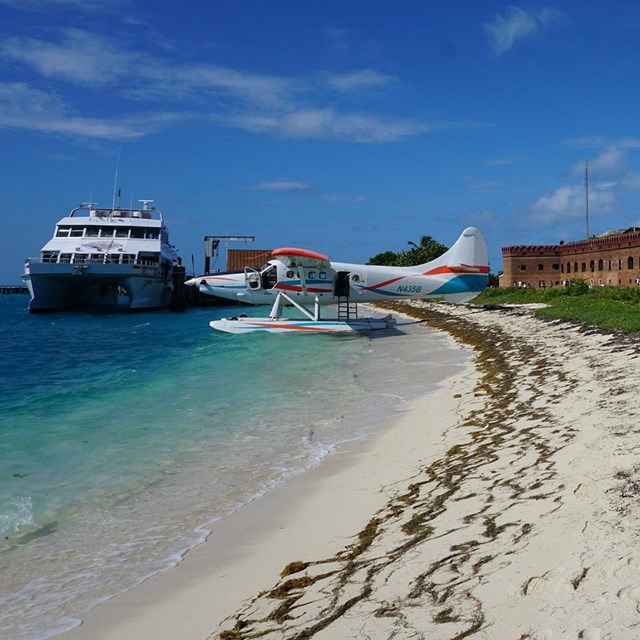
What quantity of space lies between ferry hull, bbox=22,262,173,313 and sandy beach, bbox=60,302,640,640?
111ft

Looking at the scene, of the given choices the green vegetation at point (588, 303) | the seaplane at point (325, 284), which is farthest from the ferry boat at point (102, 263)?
the green vegetation at point (588, 303)

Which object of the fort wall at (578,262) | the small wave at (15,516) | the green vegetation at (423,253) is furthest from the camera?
the green vegetation at (423,253)

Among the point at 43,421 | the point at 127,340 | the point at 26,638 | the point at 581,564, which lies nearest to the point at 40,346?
the point at 127,340

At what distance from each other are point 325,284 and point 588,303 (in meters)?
9.89

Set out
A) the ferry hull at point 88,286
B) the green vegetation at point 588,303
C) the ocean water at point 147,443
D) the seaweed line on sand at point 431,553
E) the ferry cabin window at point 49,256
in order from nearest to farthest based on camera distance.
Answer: the seaweed line on sand at point 431,553 → the ocean water at point 147,443 → the green vegetation at point 588,303 → the ferry hull at point 88,286 → the ferry cabin window at point 49,256

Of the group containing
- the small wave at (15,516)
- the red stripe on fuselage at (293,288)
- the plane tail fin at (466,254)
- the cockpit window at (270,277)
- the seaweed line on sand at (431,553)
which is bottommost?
the small wave at (15,516)

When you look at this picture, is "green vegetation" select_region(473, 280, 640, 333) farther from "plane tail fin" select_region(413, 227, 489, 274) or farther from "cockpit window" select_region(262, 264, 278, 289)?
"cockpit window" select_region(262, 264, 278, 289)

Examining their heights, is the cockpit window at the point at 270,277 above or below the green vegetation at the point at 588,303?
above

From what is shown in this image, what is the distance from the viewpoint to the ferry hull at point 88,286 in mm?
36906

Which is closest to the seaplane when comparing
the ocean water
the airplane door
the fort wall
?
the airplane door

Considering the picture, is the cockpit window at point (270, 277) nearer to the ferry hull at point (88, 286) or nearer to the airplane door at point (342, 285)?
the airplane door at point (342, 285)

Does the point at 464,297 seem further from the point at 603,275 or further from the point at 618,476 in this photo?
the point at 603,275

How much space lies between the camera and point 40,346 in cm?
2219

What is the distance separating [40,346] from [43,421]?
1398cm
